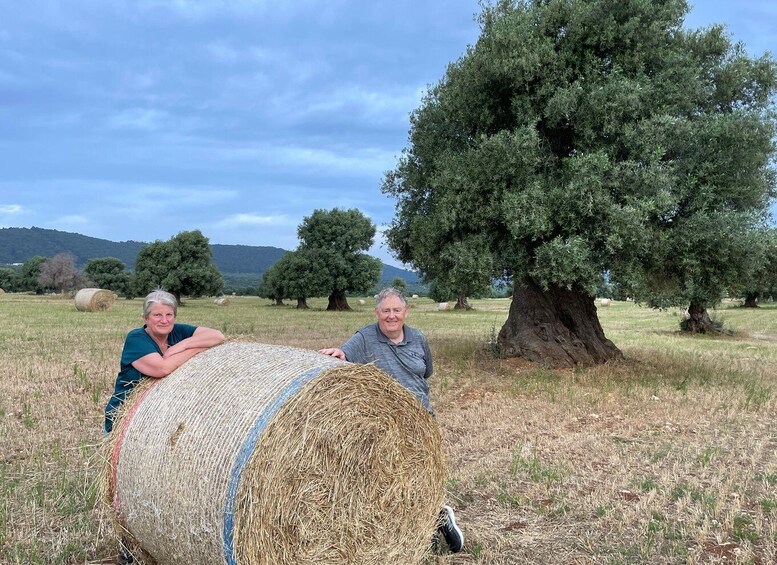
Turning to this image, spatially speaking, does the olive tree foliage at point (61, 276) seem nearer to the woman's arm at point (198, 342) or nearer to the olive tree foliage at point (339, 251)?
the olive tree foliage at point (339, 251)

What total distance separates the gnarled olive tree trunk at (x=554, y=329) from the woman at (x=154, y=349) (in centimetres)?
1073

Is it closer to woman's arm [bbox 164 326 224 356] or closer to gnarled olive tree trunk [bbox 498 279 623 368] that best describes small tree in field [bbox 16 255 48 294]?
gnarled olive tree trunk [bbox 498 279 623 368]

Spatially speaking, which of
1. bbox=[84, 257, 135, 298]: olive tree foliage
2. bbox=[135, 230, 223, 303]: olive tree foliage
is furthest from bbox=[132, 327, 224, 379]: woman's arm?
bbox=[84, 257, 135, 298]: olive tree foliage

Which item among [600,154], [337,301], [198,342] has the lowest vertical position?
[337,301]

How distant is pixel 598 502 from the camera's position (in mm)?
5727

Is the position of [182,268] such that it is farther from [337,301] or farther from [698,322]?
[698,322]

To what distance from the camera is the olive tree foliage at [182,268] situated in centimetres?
5116

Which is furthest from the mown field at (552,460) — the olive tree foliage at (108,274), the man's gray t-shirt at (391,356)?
the olive tree foliage at (108,274)

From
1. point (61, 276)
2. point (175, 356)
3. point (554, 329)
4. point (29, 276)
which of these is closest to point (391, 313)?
point (175, 356)

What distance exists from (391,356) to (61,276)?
3466 inches

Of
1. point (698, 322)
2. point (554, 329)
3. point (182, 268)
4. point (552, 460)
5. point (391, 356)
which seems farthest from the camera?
point (182, 268)

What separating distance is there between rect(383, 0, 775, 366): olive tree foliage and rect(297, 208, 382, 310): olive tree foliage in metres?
Answer: 32.8

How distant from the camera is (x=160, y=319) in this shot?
477 centimetres

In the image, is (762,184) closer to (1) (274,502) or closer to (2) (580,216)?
(2) (580,216)
